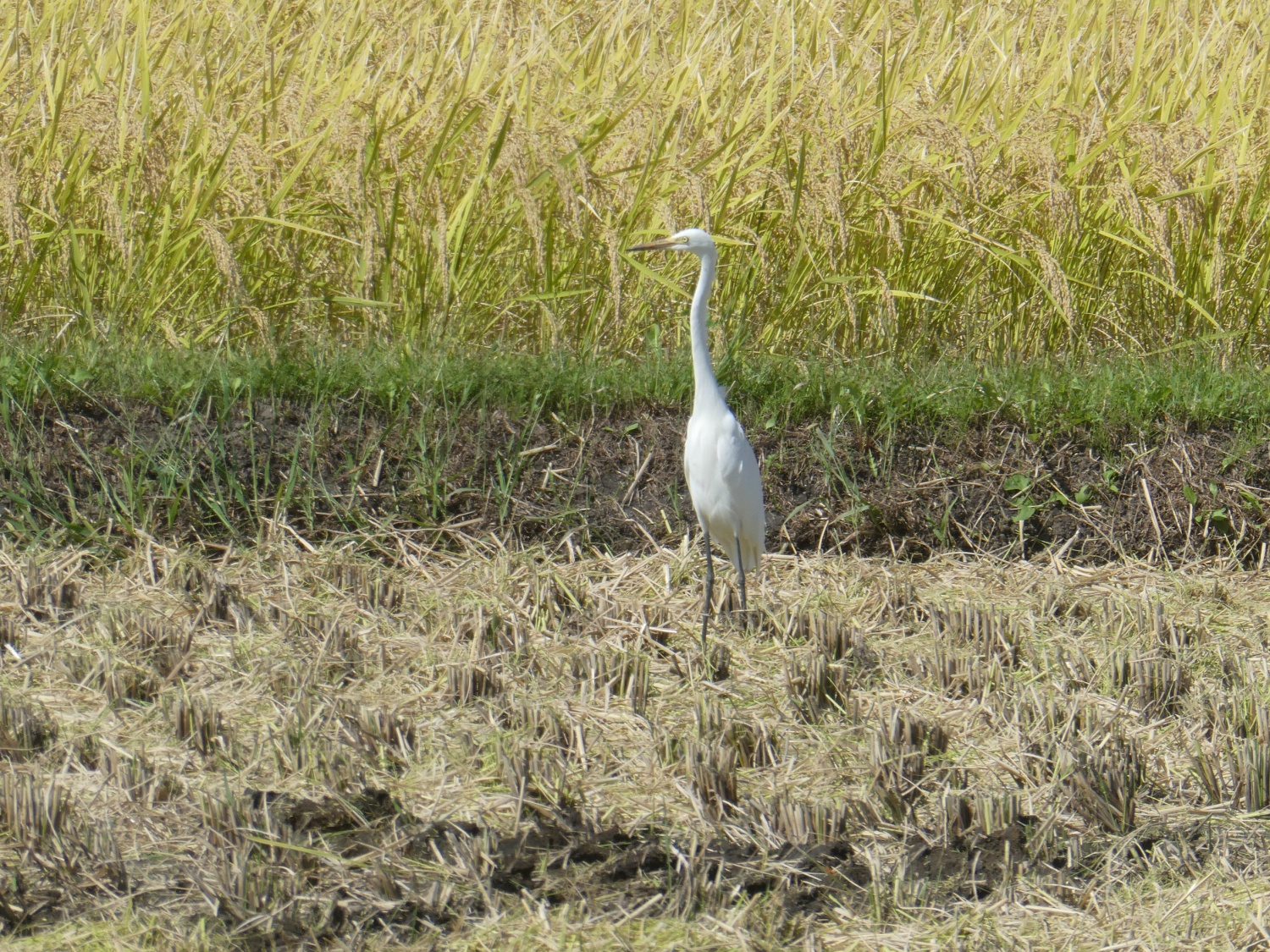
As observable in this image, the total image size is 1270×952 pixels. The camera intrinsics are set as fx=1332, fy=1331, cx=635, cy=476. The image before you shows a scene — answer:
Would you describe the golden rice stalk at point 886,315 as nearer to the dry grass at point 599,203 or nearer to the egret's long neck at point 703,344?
the dry grass at point 599,203

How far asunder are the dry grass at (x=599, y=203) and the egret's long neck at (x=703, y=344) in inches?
31.5

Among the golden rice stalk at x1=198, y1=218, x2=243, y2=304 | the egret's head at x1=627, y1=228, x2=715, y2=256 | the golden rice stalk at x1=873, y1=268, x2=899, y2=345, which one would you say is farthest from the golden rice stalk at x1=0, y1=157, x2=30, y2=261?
the golden rice stalk at x1=873, y1=268, x2=899, y2=345

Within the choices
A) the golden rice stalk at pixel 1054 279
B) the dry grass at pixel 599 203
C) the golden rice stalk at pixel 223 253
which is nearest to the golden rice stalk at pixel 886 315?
the dry grass at pixel 599 203

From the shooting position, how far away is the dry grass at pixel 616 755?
7.13 ft

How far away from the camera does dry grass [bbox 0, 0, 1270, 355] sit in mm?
4648

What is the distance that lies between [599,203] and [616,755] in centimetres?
260

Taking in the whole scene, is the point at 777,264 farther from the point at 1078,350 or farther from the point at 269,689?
the point at 269,689

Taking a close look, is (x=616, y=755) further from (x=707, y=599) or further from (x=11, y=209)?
(x=11, y=209)

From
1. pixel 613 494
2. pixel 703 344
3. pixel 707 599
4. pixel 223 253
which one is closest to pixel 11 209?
pixel 223 253

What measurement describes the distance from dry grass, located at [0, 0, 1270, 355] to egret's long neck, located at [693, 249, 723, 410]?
0.80 m

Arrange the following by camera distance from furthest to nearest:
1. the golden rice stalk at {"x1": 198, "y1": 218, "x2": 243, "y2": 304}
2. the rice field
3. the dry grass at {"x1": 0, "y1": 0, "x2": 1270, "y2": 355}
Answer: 1. the dry grass at {"x1": 0, "y1": 0, "x2": 1270, "y2": 355}
2. the golden rice stalk at {"x1": 198, "y1": 218, "x2": 243, "y2": 304}
3. the rice field

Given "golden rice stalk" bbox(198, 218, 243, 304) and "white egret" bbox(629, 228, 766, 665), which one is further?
"golden rice stalk" bbox(198, 218, 243, 304)

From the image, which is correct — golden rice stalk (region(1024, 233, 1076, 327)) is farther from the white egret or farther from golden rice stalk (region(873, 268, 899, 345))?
the white egret

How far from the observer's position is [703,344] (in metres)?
3.46
